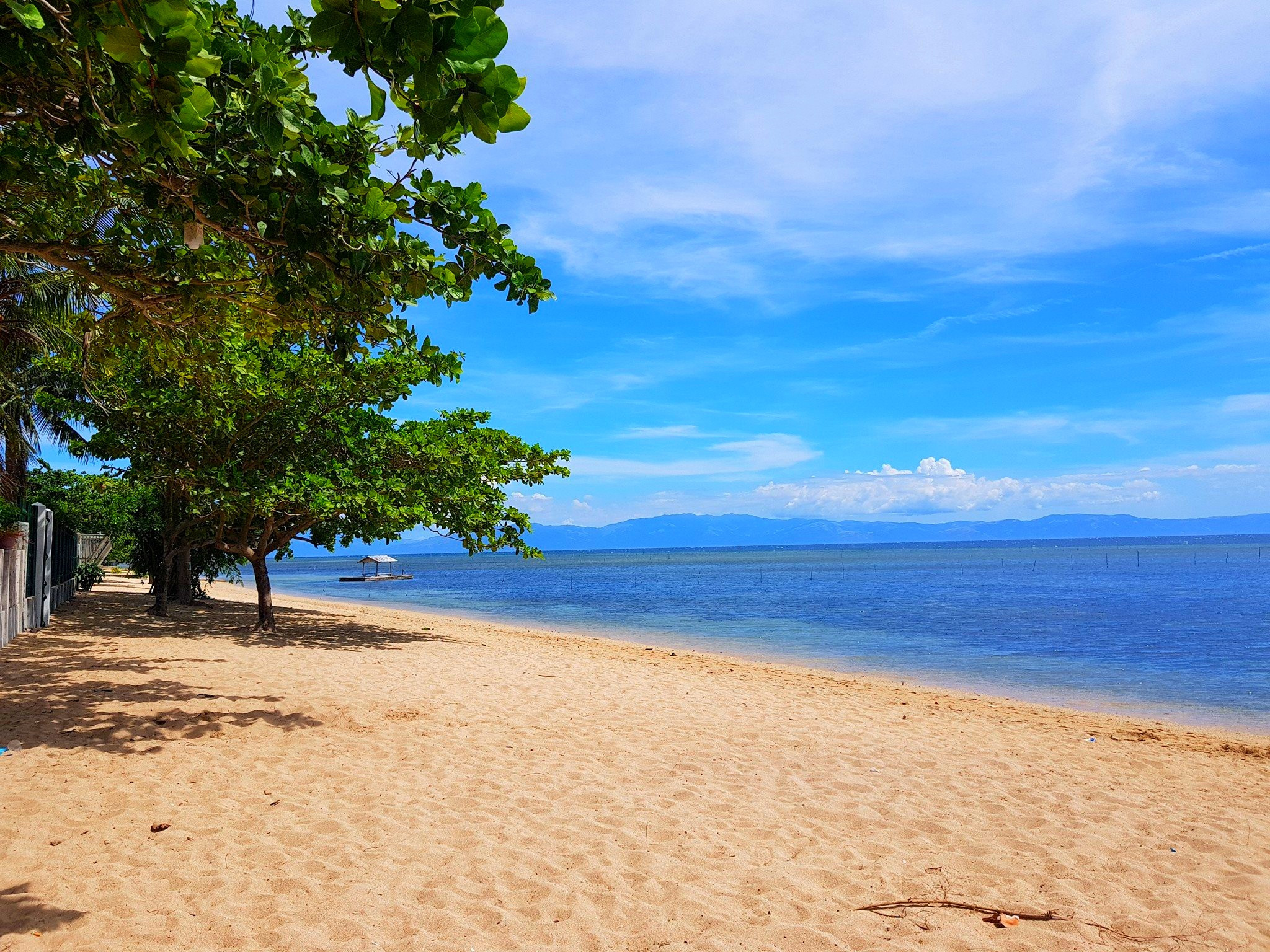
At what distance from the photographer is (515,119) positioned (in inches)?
99.7

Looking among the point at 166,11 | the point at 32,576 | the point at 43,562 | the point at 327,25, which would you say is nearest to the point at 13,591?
the point at 32,576

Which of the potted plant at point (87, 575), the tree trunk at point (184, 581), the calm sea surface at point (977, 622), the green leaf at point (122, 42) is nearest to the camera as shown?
the green leaf at point (122, 42)

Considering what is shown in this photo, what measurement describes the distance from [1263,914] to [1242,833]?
5.72 feet

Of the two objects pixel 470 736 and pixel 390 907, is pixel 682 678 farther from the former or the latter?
pixel 390 907

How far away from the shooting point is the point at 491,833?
15.9ft

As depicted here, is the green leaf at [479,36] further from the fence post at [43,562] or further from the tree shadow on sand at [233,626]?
the fence post at [43,562]

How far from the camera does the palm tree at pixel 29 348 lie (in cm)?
1081

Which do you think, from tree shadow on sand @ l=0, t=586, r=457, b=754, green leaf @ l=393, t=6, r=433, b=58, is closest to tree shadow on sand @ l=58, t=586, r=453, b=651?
tree shadow on sand @ l=0, t=586, r=457, b=754

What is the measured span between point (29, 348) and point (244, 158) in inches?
688

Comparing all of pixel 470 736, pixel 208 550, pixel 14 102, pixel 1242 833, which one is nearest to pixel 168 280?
pixel 14 102

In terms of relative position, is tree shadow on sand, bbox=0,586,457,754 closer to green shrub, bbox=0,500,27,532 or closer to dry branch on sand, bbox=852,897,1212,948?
green shrub, bbox=0,500,27,532

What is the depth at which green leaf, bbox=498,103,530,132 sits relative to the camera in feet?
8.27

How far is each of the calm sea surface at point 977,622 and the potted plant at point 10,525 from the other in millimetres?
15159

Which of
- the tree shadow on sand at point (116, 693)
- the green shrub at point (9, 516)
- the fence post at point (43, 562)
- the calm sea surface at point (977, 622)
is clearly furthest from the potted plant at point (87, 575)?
the calm sea surface at point (977, 622)
